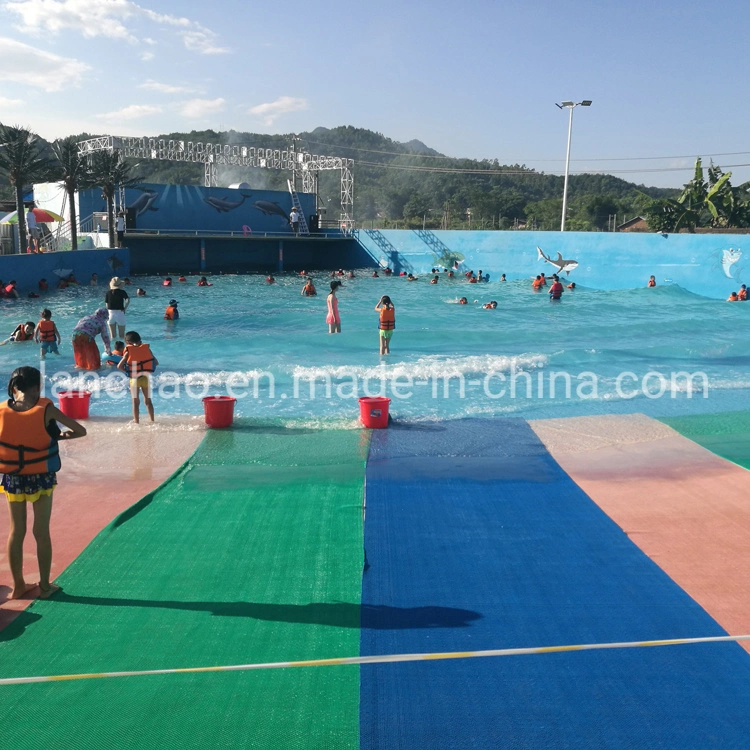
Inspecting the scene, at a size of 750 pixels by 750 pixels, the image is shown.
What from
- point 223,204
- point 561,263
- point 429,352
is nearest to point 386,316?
point 429,352

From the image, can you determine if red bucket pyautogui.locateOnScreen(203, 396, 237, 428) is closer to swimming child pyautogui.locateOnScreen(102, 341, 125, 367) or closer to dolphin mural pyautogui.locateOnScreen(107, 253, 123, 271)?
swimming child pyautogui.locateOnScreen(102, 341, 125, 367)

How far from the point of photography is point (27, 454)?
15.3 feet

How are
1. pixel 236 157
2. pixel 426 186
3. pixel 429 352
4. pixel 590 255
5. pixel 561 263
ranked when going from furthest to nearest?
pixel 426 186 < pixel 236 157 < pixel 561 263 < pixel 590 255 < pixel 429 352

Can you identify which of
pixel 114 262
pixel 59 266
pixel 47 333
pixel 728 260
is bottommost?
pixel 47 333

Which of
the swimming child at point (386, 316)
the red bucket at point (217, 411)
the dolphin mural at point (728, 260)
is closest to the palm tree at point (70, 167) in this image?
the swimming child at point (386, 316)

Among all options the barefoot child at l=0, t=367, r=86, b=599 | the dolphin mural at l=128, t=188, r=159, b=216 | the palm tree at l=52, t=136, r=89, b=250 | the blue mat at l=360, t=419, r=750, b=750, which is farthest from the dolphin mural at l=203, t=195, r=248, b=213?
the barefoot child at l=0, t=367, r=86, b=599

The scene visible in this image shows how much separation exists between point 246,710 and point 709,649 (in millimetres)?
2781

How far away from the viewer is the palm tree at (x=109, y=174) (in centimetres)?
3728

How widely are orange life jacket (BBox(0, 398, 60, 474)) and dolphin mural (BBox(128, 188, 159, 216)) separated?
132ft

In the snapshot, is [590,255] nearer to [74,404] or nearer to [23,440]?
[74,404]

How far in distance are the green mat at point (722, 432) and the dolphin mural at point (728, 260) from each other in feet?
72.9

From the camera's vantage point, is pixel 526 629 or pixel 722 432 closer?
pixel 526 629

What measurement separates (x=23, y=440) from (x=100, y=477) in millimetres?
3117

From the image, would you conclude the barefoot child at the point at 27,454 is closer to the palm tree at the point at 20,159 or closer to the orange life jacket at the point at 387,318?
the orange life jacket at the point at 387,318
